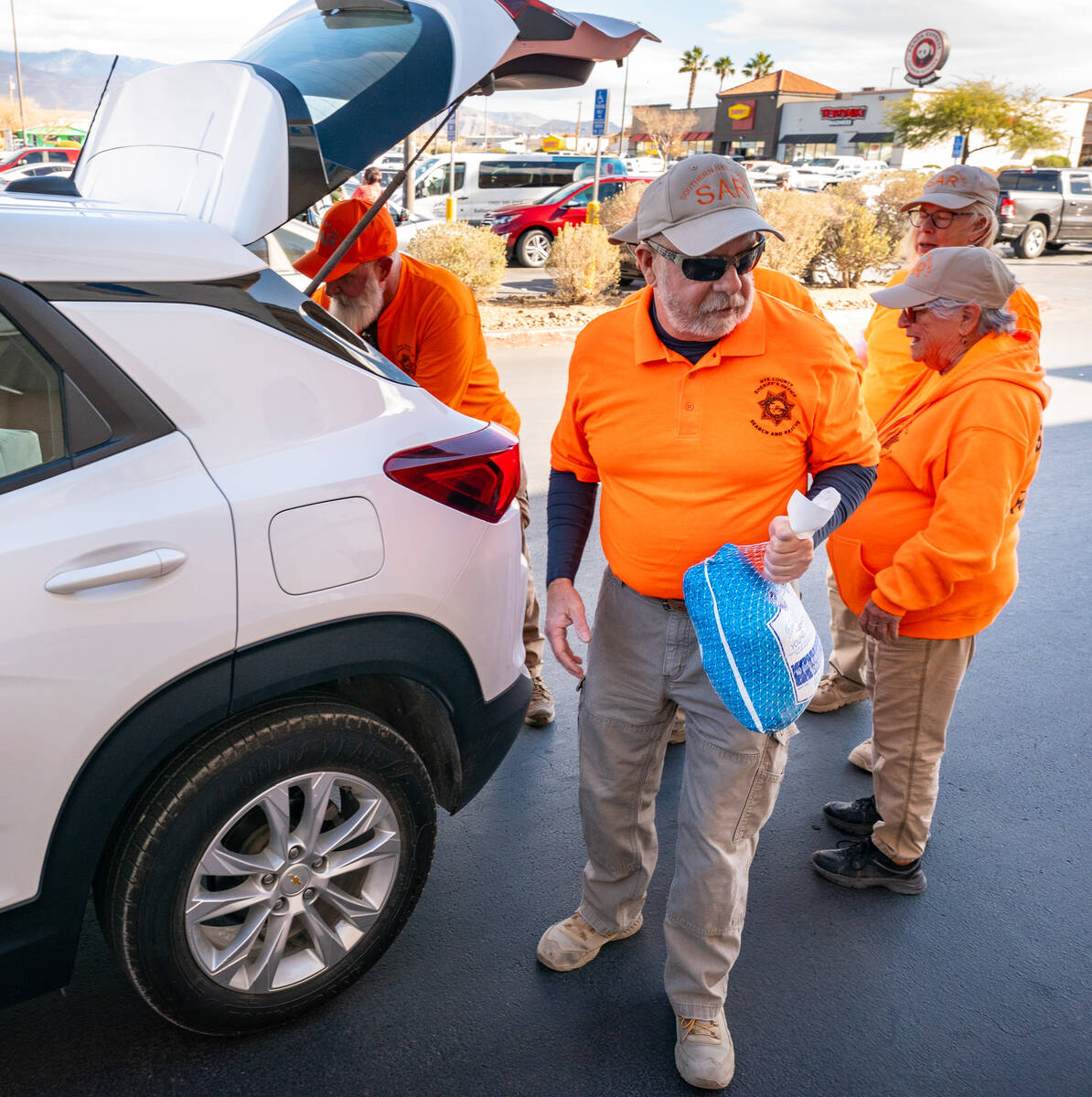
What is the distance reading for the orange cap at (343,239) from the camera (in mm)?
3240

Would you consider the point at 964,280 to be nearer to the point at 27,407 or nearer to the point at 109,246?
the point at 109,246

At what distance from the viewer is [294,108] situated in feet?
7.77

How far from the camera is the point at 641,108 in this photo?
7638 cm

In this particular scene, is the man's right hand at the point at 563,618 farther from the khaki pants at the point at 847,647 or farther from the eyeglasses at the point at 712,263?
the khaki pants at the point at 847,647

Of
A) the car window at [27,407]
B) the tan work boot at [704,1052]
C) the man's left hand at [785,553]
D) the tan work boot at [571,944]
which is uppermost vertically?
the car window at [27,407]

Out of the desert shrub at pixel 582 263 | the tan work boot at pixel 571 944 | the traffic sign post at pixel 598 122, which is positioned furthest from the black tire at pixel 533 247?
the tan work boot at pixel 571 944

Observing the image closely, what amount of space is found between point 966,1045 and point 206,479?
221 centimetres

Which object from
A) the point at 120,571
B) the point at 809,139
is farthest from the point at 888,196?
the point at 809,139

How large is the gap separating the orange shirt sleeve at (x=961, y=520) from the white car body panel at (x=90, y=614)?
1698 mm

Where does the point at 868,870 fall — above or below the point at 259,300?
below

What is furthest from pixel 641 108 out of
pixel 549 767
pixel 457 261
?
pixel 549 767

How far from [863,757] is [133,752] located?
266 cm

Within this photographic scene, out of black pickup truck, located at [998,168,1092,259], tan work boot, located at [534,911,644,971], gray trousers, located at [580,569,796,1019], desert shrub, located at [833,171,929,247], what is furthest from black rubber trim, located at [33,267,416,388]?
black pickup truck, located at [998,168,1092,259]

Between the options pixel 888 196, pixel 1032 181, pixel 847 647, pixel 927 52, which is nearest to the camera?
pixel 847 647
